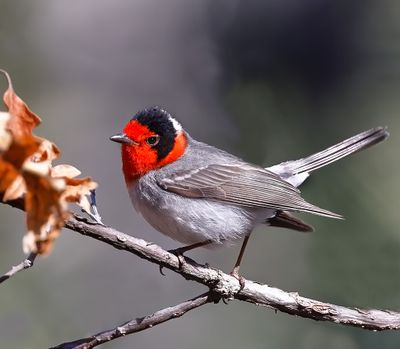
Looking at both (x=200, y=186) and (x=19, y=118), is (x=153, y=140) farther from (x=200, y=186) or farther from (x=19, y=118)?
(x=19, y=118)

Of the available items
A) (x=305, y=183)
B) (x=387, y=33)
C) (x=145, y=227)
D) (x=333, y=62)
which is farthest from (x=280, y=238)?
(x=387, y=33)

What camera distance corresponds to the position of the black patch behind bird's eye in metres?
3.47

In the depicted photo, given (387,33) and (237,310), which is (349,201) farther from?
(387,33)

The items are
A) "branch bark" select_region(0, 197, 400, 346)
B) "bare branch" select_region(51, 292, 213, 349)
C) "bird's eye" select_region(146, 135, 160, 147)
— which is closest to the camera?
"bare branch" select_region(51, 292, 213, 349)

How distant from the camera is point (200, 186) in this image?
343 cm

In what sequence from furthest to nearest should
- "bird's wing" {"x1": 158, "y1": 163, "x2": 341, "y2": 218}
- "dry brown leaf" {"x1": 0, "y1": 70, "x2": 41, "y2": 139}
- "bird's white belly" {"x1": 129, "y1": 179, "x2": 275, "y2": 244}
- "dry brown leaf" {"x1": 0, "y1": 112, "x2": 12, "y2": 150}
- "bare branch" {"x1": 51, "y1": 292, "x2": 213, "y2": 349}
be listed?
"bird's wing" {"x1": 158, "y1": 163, "x2": 341, "y2": 218} < "bird's white belly" {"x1": 129, "y1": 179, "x2": 275, "y2": 244} < "bare branch" {"x1": 51, "y1": 292, "x2": 213, "y2": 349} < "dry brown leaf" {"x1": 0, "y1": 70, "x2": 41, "y2": 139} < "dry brown leaf" {"x1": 0, "y1": 112, "x2": 12, "y2": 150}

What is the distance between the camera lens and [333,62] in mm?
4715

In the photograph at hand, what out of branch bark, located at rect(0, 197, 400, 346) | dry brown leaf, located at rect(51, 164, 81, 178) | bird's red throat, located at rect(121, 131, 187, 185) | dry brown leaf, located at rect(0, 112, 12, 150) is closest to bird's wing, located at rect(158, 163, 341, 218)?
bird's red throat, located at rect(121, 131, 187, 185)

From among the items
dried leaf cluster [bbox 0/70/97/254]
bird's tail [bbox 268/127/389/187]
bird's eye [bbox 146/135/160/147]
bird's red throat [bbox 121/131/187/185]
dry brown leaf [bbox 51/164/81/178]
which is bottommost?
dried leaf cluster [bbox 0/70/97/254]

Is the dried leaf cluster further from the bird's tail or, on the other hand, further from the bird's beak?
the bird's tail

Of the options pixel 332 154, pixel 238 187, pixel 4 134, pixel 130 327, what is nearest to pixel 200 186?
pixel 238 187

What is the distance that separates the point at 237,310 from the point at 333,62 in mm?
1728

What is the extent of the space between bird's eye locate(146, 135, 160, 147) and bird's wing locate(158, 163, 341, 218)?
0.59 feet

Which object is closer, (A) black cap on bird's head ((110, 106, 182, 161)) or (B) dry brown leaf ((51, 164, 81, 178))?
(B) dry brown leaf ((51, 164, 81, 178))
